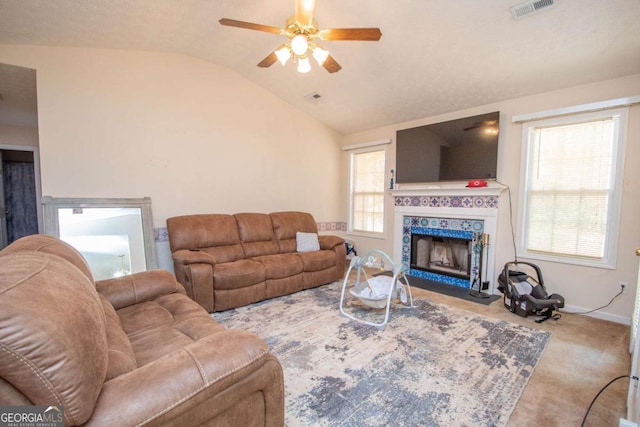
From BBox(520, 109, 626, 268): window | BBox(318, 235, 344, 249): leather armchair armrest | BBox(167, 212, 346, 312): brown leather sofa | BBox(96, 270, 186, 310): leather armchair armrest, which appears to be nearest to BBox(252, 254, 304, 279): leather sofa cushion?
BBox(167, 212, 346, 312): brown leather sofa

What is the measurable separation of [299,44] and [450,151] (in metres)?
2.70

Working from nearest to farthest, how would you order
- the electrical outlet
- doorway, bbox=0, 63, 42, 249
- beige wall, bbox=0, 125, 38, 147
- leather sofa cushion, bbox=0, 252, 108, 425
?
leather sofa cushion, bbox=0, 252, 108, 425, the electrical outlet, doorway, bbox=0, 63, 42, 249, beige wall, bbox=0, 125, 38, 147

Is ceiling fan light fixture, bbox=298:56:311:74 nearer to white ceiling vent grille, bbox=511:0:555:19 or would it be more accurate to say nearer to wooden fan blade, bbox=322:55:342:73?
wooden fan blade, bbox=322:55:342:73

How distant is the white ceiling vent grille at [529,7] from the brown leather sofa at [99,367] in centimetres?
305

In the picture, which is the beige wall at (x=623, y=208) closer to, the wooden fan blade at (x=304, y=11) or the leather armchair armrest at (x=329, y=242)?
the leather armchair armrest at (x=329, y=242)

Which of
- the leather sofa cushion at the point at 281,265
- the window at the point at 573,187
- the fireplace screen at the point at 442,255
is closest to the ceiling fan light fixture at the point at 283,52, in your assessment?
the leather sofa cushion at the point at 281,265

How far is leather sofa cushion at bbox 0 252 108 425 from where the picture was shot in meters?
0.71

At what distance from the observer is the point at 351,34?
212 centimetres

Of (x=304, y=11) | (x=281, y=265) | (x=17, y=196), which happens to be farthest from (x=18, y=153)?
(x=304, y=11)

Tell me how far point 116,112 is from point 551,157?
5.01 m

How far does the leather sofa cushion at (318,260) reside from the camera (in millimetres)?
3720

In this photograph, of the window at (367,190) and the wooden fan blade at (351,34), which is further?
the window at (367,190)

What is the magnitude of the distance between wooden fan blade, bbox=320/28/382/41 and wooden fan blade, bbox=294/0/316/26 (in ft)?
0.44

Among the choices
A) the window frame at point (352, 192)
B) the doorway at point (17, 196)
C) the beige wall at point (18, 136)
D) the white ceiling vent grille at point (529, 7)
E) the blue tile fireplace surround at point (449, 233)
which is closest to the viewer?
the white ceiling vent grille at point (529, 7)
